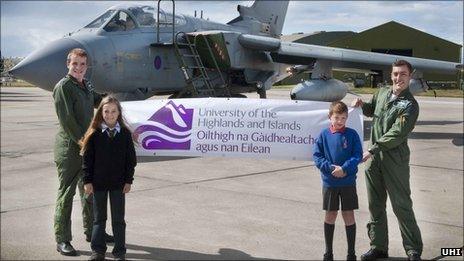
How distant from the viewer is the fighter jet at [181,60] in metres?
13.0

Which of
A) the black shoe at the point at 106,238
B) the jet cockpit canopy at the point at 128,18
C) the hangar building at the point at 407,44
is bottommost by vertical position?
the black shoe at the point at 106,238

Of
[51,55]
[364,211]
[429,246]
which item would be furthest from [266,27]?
[429,246]

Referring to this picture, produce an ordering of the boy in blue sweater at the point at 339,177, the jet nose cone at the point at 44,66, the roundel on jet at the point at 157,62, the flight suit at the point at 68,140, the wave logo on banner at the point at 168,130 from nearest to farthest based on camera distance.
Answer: the boy in blue sweater at the point at 339,177 → the flight suit at the point at 68,140 → the wave logo on banner at the point at 168,130 → the jet nose cone at the point at 44,66 → the roundel on jet at the point at 157,62

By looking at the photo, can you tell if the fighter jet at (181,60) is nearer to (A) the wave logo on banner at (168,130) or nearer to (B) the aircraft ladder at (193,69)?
(B) the aircraft ladder at (193,69)

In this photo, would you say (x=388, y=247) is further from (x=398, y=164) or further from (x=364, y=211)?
(x=364, y=211)

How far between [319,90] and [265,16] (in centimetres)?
A: 869

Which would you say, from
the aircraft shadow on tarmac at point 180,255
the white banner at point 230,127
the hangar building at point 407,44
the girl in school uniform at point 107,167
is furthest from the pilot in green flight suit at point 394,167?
the hangar building at point 407,44

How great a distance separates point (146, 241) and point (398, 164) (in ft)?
9.08

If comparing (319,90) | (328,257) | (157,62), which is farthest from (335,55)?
(328,257)

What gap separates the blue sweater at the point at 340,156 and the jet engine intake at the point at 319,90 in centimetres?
992

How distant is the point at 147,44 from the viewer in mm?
14547

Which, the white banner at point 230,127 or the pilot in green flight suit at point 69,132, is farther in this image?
the white banner at point 230,127

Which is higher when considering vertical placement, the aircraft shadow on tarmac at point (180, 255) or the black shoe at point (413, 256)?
the black shoe at point (413, 256)

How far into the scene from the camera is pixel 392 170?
5254 mm
